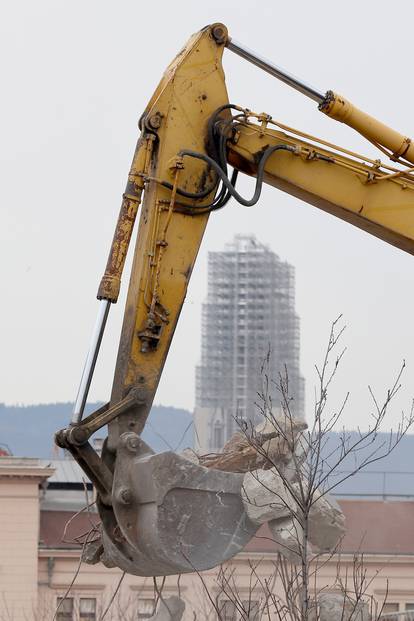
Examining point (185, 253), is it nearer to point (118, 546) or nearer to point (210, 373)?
point (118, 546)

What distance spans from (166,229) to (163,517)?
72.5 inches

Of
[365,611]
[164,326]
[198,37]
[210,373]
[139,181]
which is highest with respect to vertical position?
[210,373]

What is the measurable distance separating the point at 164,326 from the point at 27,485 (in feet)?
114

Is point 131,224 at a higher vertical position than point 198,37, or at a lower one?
lower

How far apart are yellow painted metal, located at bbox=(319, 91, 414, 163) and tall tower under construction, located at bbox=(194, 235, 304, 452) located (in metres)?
118

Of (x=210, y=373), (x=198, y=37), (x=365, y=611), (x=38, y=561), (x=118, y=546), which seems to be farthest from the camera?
(x=210, y=373)

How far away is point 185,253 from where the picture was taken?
11.6 m

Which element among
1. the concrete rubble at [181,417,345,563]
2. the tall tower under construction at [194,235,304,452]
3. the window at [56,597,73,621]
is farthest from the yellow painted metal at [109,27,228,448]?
the tall tower under construction at [194,235,304,452]

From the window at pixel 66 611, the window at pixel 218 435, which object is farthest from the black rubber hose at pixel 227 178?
the window at pixel 218 435

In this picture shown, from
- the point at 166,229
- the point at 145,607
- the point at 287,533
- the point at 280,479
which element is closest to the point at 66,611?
the point at 145,607

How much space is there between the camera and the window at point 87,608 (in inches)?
1570

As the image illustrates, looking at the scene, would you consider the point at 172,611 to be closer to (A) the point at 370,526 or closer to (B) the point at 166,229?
(B) the point at 166,229

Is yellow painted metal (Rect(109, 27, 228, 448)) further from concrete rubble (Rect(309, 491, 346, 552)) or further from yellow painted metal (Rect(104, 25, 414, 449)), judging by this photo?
concrete rubble (Rect(309, 491, 346, 552))

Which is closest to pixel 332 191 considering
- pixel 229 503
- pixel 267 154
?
pixel 267 154
